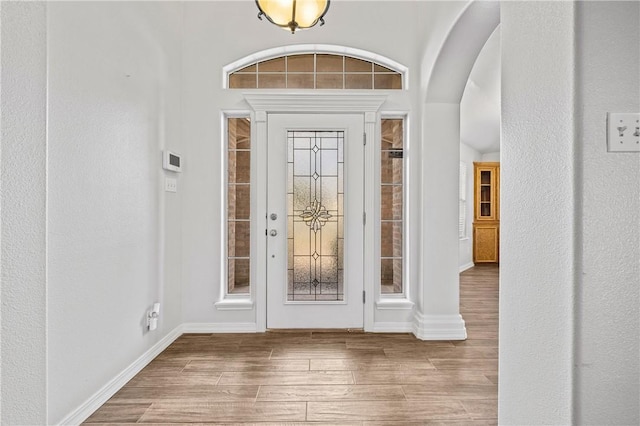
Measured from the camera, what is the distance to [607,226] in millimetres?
1186

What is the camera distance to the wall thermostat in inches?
116

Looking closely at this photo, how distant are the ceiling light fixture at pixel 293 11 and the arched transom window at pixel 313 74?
1.14 metres

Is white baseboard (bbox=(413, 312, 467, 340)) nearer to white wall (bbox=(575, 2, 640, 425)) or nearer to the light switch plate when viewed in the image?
white wall (bbox=(575, 2, 640, 425))

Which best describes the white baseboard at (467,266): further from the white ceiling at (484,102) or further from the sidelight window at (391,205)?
the sidelight window at (391,205)

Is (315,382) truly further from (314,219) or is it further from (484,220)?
(484,220)

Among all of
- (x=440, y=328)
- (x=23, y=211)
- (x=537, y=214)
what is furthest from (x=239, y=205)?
(x=537, y=214)

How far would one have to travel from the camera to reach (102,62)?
2191mm

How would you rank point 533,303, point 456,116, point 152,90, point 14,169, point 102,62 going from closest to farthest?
point 14,169, point 533,303, point 102,62, point 152,90, point 456,116

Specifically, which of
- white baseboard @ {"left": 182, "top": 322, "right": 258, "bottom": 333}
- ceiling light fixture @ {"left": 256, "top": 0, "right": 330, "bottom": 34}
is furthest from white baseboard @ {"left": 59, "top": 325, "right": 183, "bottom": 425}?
ceiling light fixture @ {"left": 256, "top": 0, "right": 330, "bottom": 34}

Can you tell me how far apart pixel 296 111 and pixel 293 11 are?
45.7 inches

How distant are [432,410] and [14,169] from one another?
2.17 m

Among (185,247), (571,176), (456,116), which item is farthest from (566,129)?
(185,247)

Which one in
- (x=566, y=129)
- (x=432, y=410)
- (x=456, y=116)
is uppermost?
(x=456, y=116)

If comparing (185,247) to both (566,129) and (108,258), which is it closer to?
(108,258)
